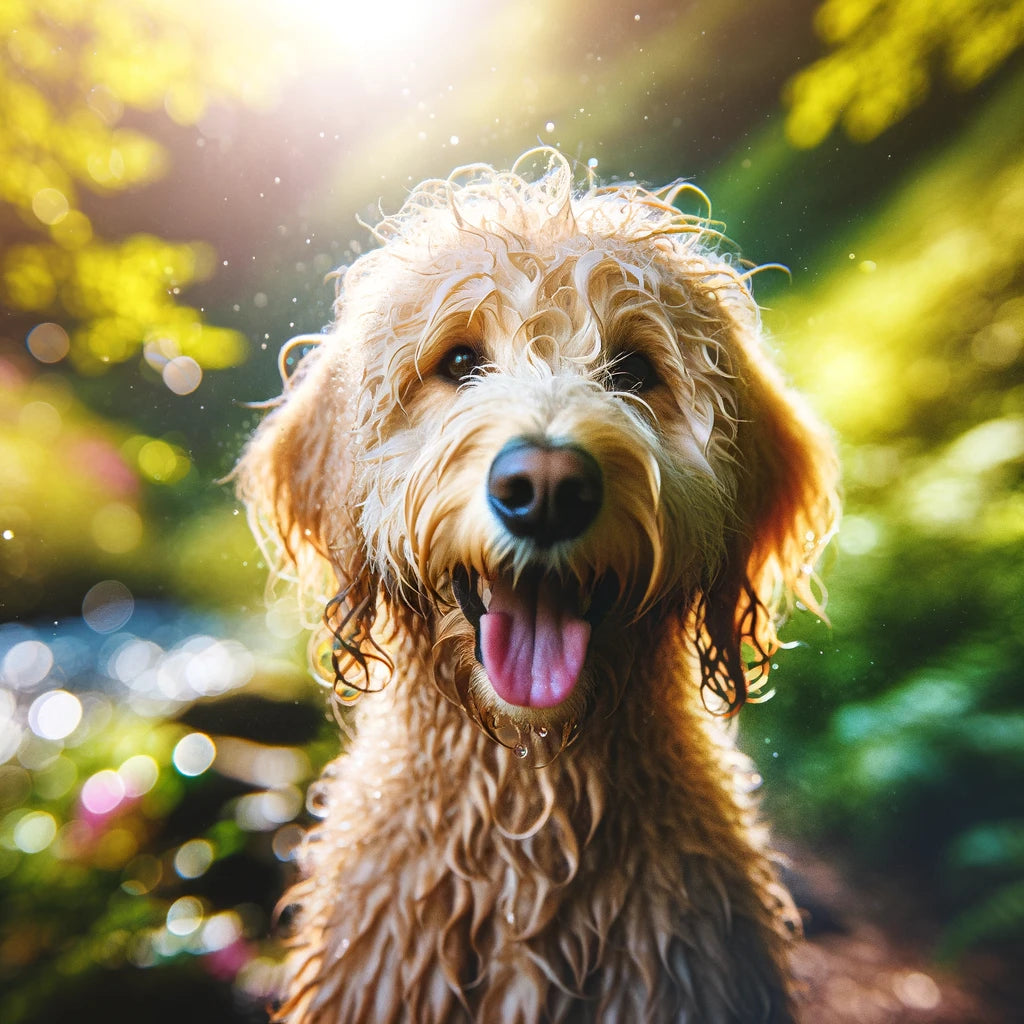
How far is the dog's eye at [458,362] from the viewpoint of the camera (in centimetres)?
84

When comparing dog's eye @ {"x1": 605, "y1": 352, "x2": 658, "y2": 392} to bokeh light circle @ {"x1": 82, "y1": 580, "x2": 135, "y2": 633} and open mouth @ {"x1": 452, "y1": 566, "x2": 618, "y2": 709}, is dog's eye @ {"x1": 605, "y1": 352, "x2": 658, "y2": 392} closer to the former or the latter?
open mouth @ {"x1": 452, "y1": 566, "x2": 618, "y2": 709}

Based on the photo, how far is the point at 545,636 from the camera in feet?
2.43

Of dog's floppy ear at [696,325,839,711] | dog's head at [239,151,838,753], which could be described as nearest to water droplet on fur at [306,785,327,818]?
dog's head at [239,151,838,753]

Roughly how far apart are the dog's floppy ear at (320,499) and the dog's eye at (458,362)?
0.12m

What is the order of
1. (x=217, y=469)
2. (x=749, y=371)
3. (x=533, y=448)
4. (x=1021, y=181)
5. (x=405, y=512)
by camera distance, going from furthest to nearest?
(x=217, y=469) < (x=1021, y=181) < (x=749, y=371) < (x=405, y=512) < (x=533, y=448)

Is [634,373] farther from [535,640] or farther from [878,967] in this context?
[878,967]

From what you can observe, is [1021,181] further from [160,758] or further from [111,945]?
[111,945]

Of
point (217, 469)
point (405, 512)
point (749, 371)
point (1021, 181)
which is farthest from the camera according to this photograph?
point (217, 469)

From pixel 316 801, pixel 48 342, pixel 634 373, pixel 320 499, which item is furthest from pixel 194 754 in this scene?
pixel 634 373

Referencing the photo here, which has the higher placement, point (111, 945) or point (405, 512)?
point (405, 512)

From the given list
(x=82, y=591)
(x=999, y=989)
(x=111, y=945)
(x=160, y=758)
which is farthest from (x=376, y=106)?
(x=999, y=989)

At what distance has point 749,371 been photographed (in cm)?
89

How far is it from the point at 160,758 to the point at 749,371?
1126mm

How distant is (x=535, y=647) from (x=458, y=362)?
36 cm
